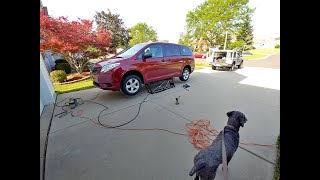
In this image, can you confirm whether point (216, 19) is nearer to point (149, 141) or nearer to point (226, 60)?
point (226, 60)

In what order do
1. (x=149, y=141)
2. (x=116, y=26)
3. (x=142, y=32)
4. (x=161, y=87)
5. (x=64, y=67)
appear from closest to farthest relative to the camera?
(x=149, y=141), (x=161, y=87), (x=64, y=67), (x=116, y=26), (x=142, y=32)

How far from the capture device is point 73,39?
9.42 meters

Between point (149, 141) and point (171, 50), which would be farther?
point (171, 50)

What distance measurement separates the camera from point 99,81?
5004 mm

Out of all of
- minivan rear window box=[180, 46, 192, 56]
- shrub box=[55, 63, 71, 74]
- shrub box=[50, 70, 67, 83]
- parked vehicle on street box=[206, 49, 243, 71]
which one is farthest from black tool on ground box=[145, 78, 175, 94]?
shrub box=[55, 63, 71, 74]

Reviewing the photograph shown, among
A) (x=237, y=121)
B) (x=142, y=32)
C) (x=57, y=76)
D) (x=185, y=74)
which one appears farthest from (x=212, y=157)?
(x=142, y=32)

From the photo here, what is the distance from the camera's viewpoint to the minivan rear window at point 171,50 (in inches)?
251

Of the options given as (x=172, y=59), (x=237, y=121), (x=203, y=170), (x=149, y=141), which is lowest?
(x=149, y=141)

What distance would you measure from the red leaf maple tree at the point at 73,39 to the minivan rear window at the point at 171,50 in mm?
5957

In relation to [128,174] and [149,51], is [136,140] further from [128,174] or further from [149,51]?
[149,51]

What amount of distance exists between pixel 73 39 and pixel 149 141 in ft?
29.5
